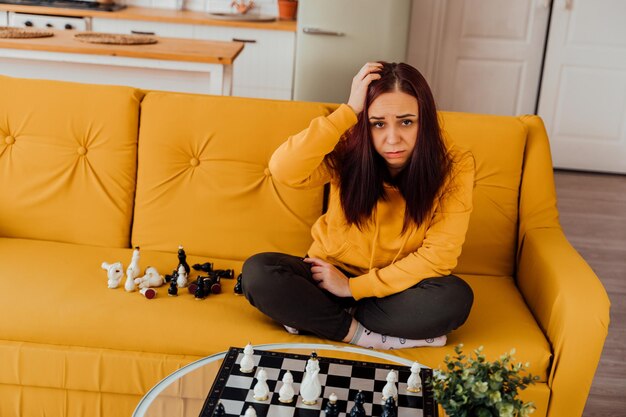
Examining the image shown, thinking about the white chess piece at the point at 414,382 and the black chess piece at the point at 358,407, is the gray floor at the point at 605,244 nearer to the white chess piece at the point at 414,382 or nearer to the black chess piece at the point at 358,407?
the white chess piece at the point at 414,382

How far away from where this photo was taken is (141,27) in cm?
479

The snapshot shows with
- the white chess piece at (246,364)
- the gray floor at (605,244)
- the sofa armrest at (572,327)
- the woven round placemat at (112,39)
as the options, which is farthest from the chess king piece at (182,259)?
the woven round placemat at (112,39)

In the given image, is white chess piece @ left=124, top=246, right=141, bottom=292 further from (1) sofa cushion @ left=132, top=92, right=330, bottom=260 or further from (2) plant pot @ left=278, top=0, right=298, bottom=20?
(2) plant pot @ left=278, top=0, right=298, bottom=20

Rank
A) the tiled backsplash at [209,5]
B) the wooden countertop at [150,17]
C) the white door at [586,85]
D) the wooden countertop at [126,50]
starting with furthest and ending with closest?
1. the tiled backsplash at [209,5]
2. the white door at [586,85]
3. the wooden countertop at [150,17]
4. the wooden countertop at [126,50]

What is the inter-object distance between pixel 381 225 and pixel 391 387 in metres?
0.60

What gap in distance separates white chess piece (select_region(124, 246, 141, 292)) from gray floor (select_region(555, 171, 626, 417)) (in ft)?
4.77

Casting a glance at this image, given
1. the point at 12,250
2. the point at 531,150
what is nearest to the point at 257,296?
the point at 12,250

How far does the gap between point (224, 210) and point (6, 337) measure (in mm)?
728

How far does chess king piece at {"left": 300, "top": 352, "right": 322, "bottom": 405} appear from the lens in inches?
61.9

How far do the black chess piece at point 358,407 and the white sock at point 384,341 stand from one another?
1.56ft

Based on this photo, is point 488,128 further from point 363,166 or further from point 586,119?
point 586,119

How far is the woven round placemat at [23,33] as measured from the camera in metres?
3.45

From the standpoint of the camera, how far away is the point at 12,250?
236 cm

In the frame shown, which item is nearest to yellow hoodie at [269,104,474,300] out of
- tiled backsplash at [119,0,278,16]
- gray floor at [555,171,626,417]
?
gray floor at [555,171,626,417]
